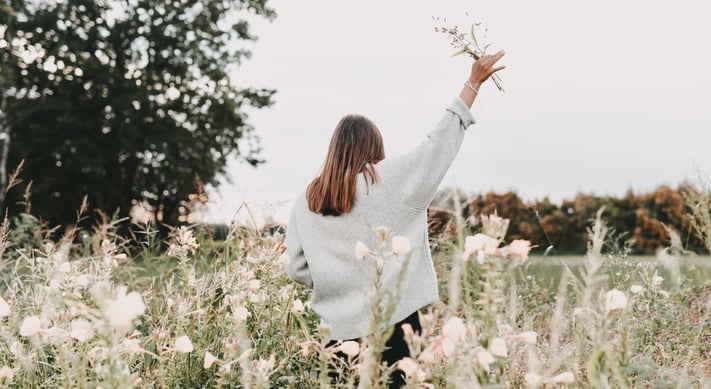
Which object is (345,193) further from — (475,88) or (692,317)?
(692,317)

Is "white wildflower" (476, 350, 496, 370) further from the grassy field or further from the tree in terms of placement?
the tree

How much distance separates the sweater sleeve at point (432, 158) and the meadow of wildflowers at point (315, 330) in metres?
0.25

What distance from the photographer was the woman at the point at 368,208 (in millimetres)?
2355

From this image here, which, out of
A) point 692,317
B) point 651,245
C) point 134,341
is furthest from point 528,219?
point 134,341

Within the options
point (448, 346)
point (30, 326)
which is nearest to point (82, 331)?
point (30, 326)

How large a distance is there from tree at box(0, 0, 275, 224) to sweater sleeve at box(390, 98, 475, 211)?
13985 millimetres

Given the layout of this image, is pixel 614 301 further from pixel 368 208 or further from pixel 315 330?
pixel 315 330

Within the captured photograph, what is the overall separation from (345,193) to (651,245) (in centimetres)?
1145

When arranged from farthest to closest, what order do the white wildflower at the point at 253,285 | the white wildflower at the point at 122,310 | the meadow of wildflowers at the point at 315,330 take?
1. the white wildflower at the point at 253,285
2. the meadow of wildflowers at the point at 315,330
3. the white wildflower at the point at 122,310

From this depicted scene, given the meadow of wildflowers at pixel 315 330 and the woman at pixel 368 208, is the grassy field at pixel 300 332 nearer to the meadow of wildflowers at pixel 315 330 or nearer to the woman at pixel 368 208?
the meadow of wildflowers at pixel 315 330

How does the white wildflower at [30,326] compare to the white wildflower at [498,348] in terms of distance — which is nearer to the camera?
the white wildflower at [498,348]

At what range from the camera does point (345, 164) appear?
246cm

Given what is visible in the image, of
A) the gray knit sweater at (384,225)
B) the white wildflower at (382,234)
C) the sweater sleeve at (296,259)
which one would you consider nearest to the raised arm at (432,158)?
the gray knit sweater at (384,225)

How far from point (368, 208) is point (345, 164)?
0.20 m
